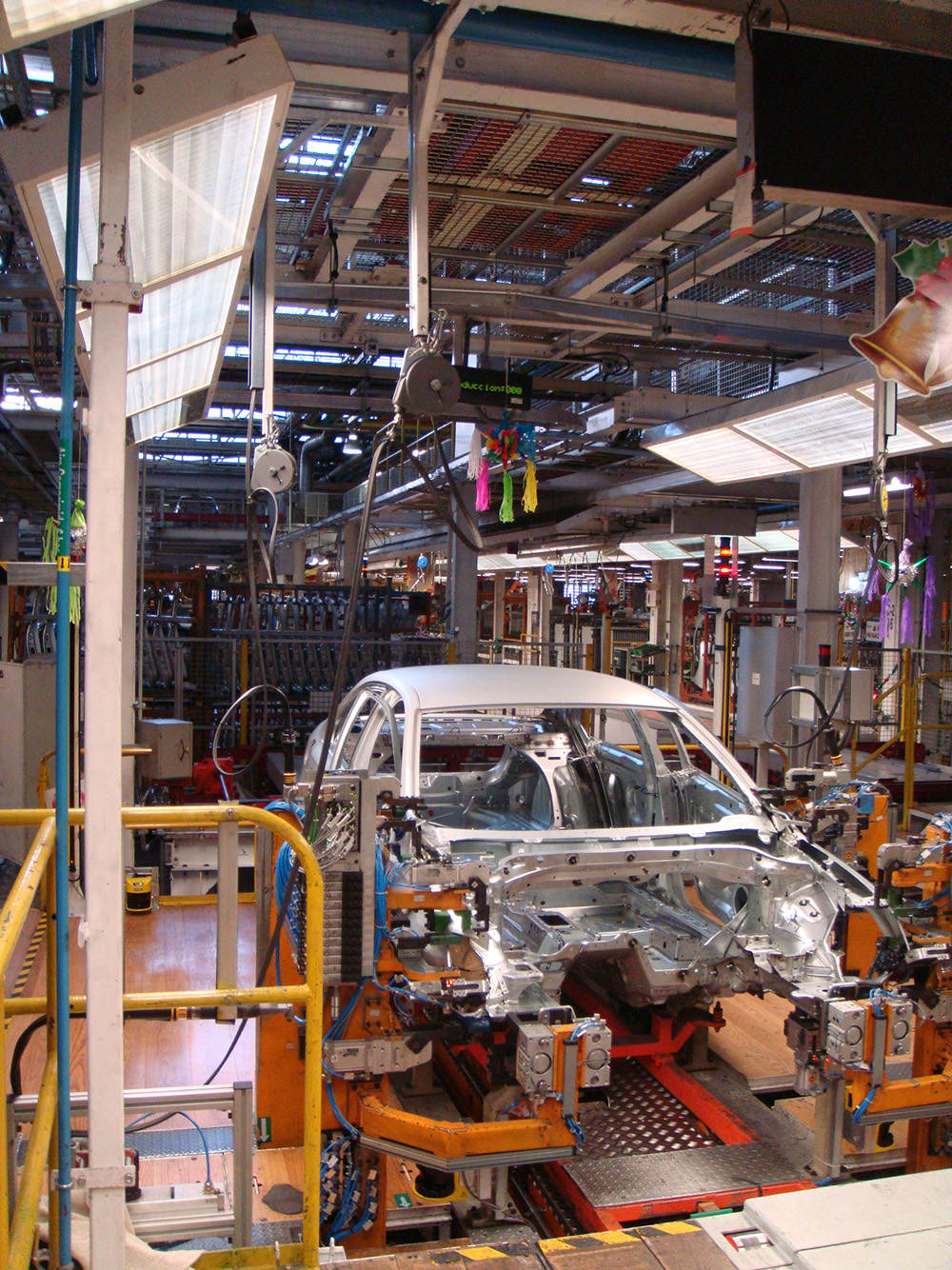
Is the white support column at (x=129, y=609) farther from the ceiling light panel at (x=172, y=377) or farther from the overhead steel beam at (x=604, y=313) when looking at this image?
the overhead steel beam at (x=604, y=313)

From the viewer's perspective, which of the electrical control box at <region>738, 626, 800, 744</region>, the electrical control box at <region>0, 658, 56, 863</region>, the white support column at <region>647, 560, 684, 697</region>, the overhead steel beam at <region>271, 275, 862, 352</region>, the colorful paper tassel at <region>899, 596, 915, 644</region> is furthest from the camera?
the white support column at <region>647, 560, 684, 697</region>

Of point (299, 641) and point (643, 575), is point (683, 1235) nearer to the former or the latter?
point (299, 641)

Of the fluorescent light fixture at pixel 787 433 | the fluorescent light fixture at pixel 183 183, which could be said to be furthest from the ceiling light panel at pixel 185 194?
the fluorescent light fixture at pixel 787 433

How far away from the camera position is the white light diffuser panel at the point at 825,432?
559cm

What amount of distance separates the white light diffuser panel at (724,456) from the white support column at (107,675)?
5.25 metres

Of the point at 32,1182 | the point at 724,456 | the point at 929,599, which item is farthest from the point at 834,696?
the point at 32,1182

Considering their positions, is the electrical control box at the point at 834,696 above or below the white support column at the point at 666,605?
below

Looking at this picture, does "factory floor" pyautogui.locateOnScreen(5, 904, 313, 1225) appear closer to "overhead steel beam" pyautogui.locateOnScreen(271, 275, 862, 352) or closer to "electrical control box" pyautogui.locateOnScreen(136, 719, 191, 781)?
"electrical control box" pyautogui.locateOnScreen(136, 719, 191, 781)

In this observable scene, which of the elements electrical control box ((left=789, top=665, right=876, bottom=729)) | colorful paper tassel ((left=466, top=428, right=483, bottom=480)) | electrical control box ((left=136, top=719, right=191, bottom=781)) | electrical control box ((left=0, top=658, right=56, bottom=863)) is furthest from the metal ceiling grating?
electrical control box ((left=789, top=665, right=876, bottom=729))

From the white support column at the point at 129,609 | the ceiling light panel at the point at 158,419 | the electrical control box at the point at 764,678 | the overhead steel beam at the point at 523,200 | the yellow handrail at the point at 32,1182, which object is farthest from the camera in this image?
the electrical control box at the point at 764,678

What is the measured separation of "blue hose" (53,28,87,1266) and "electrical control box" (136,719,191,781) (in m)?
3.88

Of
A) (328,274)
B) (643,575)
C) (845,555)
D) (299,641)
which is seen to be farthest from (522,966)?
(643,575)

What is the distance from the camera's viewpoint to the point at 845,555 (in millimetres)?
16641

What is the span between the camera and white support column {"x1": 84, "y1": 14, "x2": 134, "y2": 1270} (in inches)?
69.0
